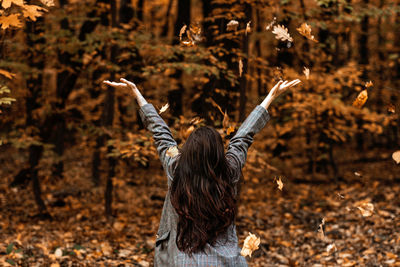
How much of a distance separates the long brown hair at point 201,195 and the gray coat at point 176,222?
56mm

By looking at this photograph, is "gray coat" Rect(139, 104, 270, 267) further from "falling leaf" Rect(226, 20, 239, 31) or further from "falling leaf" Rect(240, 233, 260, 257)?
"falling leaf" Rect(226, 20, 239, 31)

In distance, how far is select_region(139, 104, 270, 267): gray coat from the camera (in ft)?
7.04

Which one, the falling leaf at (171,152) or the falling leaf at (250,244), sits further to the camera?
the falling leaf at (250,244)

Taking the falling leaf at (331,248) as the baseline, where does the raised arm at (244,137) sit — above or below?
above

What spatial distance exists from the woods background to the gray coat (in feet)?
6.22

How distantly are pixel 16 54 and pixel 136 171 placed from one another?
622 cm

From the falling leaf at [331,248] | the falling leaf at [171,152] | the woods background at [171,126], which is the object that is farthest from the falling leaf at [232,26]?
the falling leaf at [331,248]

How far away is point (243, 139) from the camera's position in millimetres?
2559

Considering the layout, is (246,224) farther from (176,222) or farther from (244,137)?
(176,222)

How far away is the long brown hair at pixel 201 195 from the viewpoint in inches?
84.8

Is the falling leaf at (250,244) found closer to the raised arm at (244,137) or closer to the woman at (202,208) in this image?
the woman at (202,208)

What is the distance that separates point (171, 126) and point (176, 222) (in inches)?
185

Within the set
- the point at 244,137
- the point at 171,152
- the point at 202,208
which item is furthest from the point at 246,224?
the point at 202,208

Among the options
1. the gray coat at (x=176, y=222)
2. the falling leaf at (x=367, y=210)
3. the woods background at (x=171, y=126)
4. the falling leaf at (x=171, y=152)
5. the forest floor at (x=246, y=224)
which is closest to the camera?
the gray coat at (x=176, y=222)
